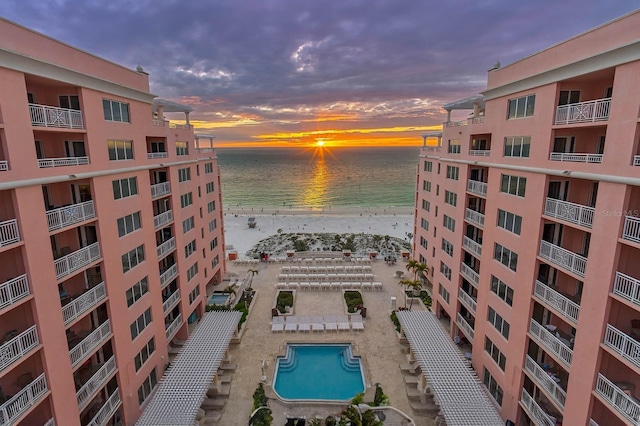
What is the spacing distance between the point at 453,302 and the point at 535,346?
9268 mm

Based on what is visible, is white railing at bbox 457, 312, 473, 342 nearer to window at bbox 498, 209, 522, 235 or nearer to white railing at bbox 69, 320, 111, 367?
window at bbox 498, 209, 522, 235

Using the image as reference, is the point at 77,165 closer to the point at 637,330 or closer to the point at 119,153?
the point at 119,153

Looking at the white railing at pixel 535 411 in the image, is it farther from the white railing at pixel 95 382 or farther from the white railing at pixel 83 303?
the white railing at pixel 83 303

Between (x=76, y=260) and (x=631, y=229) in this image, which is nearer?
(x=631, y=229)

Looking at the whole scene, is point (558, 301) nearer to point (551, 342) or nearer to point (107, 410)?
point (551, 342)

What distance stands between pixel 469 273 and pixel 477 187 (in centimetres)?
654

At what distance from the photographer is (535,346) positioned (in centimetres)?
1819

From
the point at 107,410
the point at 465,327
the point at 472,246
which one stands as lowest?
the point at 107,410

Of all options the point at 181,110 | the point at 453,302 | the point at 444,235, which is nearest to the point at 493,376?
the point at 453,302

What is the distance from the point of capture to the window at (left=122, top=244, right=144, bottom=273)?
19375mm

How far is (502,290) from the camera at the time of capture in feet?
66.4

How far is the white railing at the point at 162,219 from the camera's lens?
23141 millimetres

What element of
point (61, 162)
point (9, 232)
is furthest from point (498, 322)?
point (61, 162)

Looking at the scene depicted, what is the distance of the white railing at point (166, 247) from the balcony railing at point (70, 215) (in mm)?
7401
